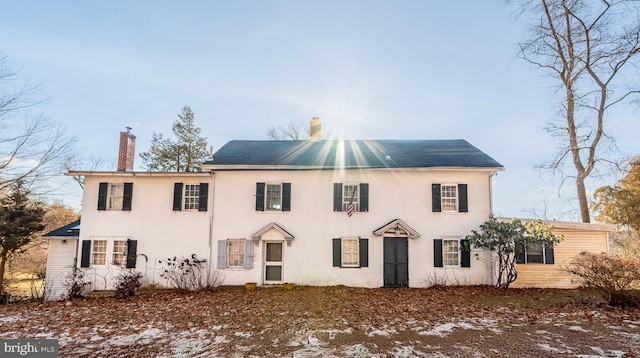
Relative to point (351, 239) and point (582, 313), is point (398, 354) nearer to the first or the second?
point (582, 313)

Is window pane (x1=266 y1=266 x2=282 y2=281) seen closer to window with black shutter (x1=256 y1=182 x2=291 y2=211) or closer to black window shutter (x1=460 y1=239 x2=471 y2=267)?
window with black shutter (x1=256 y1=182 x2=291 y2=211)

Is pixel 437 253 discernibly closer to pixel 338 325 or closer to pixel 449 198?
pixel 449 198

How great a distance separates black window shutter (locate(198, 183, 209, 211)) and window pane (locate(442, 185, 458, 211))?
34.1 ft

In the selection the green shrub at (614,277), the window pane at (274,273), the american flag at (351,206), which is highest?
the american flag at (351,206)

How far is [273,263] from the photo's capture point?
14.7 meters

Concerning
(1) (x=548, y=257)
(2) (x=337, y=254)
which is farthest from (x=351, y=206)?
(1) (x=548, y=257)

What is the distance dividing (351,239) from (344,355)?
8245 mm

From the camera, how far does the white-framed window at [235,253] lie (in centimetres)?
1459

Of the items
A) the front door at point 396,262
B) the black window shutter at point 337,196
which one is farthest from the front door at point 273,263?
the front door at point 396,262

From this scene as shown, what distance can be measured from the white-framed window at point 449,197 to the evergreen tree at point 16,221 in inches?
735

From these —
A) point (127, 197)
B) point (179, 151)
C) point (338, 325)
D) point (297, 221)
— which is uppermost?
point (179, 151)

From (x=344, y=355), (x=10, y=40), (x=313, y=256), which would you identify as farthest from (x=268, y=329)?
(x=10, y=40)

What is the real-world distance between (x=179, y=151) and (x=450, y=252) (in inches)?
816

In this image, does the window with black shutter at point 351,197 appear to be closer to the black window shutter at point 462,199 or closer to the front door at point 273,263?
the front door at point 273,263
